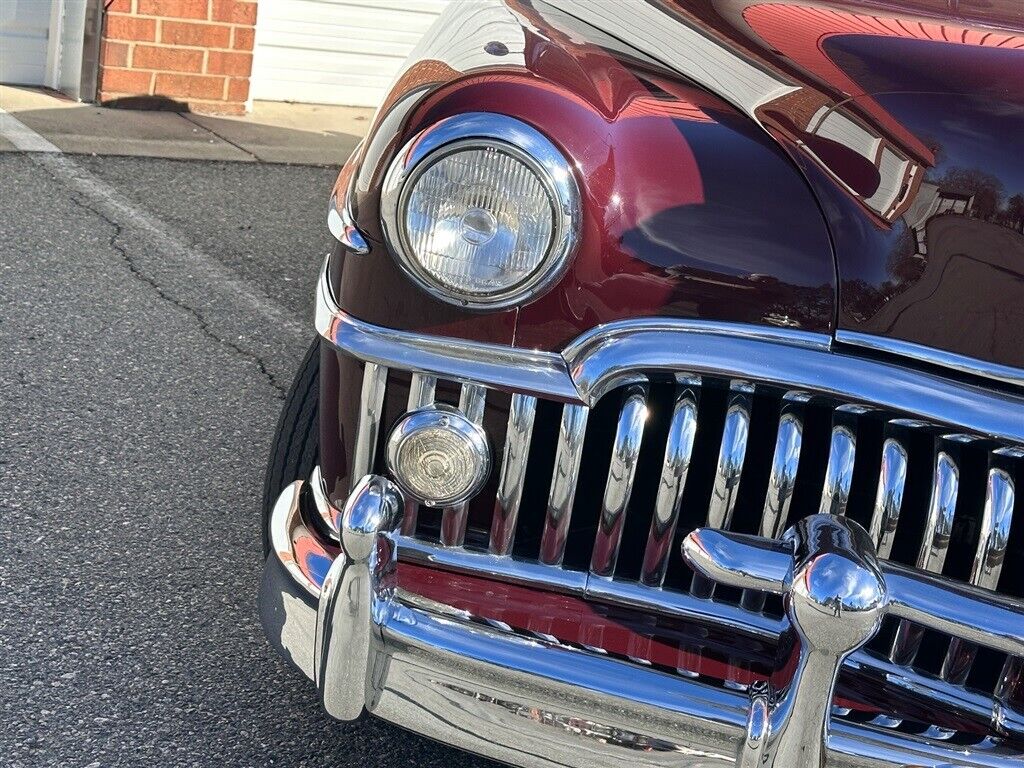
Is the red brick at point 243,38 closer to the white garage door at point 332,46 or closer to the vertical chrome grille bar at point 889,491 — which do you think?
the white garage door at point 332,46

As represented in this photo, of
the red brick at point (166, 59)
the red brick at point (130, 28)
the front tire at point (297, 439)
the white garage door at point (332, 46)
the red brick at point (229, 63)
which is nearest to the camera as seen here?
the front tire at point (297, 439)

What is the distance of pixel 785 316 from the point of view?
1562 millimetres

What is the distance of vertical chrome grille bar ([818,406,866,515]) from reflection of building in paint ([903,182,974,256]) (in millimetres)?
223

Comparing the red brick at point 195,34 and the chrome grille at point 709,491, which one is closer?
the chrome grille at point 709,491

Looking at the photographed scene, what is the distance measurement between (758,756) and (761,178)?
0.70 meters

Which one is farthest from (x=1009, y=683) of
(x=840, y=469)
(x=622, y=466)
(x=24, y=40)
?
(x=24, y=40)

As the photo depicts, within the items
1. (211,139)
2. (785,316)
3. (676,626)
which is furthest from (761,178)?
(211,139)

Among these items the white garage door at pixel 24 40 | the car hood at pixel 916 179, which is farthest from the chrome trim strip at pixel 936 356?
the white garage door at pixel 24 40

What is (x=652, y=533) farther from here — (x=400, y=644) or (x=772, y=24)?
(x=772, y=24)

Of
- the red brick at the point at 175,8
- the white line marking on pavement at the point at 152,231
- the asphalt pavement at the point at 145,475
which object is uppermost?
the red brick at the point at 175,8

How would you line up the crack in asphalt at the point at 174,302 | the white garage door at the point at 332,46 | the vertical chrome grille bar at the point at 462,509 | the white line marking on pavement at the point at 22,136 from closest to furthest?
the vertical chrome grille bar at the point at 462,509 < the crack in asphalt at the point at 174,302 < the white line marking on pavement at the point at 22,136 < the white garage door at the point at 332,46

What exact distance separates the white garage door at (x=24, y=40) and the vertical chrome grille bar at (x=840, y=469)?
5.79 m

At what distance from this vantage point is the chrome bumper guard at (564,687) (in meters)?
1.39

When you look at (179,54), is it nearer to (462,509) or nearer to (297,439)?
(297,439)
